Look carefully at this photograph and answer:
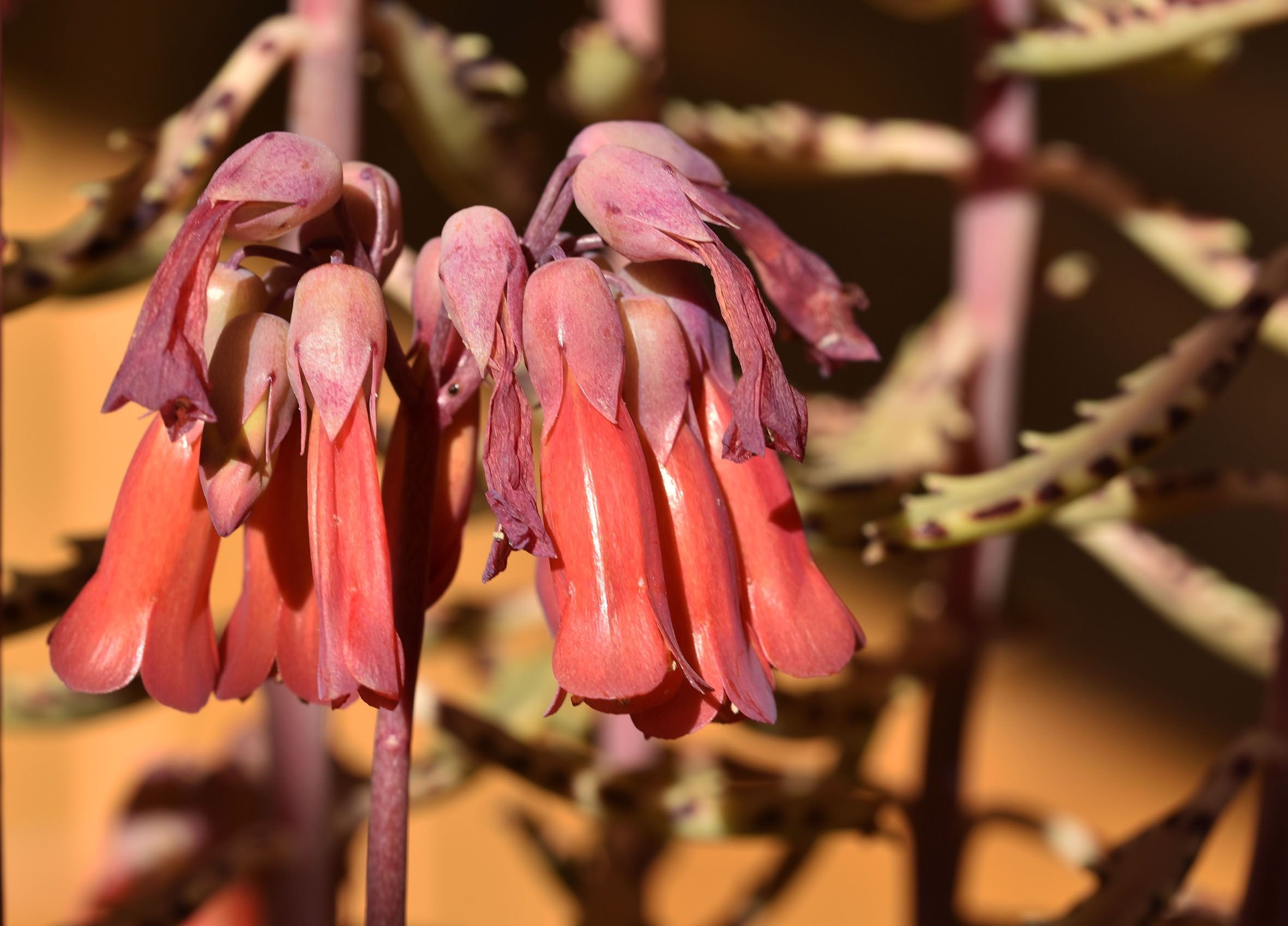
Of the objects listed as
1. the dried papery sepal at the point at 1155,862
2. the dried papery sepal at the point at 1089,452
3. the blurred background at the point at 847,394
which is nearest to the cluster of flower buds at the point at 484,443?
the dried papery sepal at the point at 1089,452

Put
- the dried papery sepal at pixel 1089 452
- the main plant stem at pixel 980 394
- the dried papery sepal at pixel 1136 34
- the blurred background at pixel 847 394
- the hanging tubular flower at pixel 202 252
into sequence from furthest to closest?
the blurred background at pixel 847 394, the main plant stem at pixel 980 394, the dried papery sepal at pixel 1136 34, the dried papery sepal at pixel 1089 452, the hanging tubular flower at pixel 202 252

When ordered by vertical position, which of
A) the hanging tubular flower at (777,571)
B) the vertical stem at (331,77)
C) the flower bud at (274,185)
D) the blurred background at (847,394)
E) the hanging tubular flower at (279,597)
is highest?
the flower bud at (274,185)

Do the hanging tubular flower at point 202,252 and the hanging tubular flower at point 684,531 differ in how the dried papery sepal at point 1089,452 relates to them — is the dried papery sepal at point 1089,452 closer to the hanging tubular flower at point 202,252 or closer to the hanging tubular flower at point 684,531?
the hanging tubular flower at point 684,531

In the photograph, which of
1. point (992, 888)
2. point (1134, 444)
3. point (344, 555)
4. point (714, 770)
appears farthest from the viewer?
point (992, 888)

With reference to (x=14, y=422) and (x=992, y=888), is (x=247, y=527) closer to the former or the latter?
(x=14, y=422)

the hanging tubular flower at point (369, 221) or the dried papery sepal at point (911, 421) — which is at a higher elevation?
the hanging tubular flower at point (369, 221)

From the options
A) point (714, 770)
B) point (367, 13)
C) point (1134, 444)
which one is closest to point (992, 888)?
point (714, 770)

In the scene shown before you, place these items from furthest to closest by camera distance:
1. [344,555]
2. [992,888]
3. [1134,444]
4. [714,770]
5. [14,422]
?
[992,888]
[14,422]
[714,770]
[1134,444]
[344,555]
